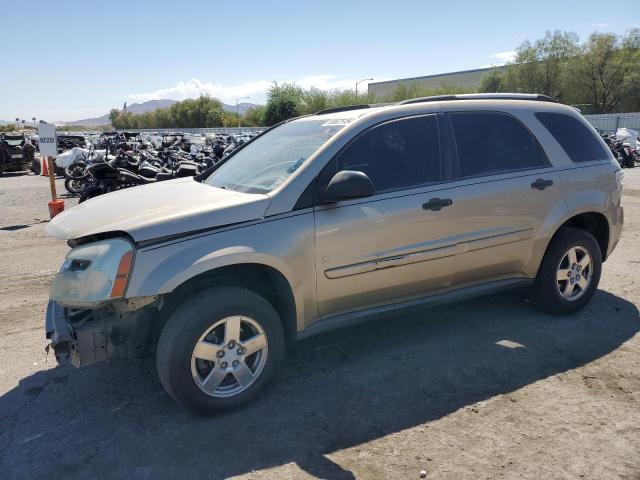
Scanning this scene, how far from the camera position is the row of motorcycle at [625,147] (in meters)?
20.5

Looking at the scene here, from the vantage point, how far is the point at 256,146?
4.49 metres

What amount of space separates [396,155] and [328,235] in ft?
2.82

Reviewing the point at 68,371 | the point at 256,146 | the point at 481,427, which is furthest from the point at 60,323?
the point at 481,427

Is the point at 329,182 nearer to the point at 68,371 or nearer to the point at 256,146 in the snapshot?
the point at 256,146

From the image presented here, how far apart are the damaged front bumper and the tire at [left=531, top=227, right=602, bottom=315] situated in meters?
3.22

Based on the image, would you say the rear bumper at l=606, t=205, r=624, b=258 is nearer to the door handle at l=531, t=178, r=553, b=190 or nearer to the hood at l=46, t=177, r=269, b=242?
the door handle at l=531, t=178, r=553, b=190

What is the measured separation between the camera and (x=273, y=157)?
399cm

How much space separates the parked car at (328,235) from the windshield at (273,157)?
0.06ft

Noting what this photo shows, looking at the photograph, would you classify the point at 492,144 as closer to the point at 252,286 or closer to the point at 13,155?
the point at 252,286

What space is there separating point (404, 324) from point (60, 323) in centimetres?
273

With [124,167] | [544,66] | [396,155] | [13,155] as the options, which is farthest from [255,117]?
[396,155]

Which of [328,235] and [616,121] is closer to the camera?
[328,235]

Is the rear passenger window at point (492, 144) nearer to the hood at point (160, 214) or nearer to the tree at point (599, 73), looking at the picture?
the hood at point (160, 214)

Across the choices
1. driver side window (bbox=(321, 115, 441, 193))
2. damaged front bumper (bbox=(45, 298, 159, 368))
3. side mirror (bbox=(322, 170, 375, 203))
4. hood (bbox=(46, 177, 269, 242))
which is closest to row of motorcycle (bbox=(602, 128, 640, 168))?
driver side window (bbox=(321, 115, 441, 193))
